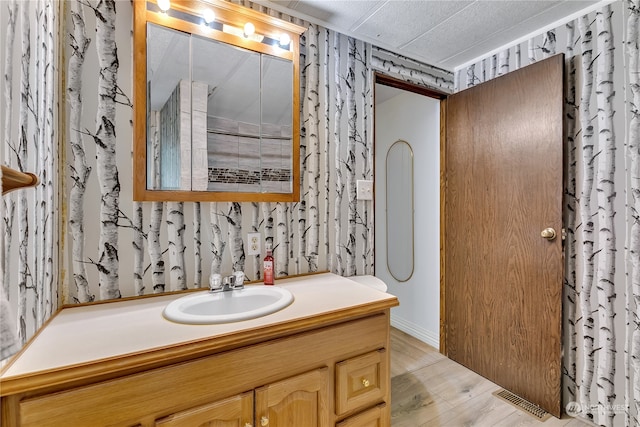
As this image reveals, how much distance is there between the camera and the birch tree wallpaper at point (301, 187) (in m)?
0.88

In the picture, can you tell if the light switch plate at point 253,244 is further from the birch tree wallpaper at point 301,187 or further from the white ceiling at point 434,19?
the white ceiling at point 434,19

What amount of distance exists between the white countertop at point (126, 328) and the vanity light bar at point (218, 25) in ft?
4.12

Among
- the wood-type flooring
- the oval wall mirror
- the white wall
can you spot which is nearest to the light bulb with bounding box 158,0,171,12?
the white wall

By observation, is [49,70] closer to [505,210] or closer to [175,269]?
[175,269]

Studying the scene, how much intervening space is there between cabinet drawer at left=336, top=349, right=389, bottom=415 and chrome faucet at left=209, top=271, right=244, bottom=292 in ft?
1.84

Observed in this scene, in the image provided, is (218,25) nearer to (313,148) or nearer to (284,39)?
(284,39)

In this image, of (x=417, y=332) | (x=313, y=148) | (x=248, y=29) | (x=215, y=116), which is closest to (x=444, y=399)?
(x=417, y=332)

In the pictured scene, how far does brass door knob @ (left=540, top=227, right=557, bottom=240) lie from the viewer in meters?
1.67

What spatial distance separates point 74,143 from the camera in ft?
3.87

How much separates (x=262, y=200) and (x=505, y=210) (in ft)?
5.13

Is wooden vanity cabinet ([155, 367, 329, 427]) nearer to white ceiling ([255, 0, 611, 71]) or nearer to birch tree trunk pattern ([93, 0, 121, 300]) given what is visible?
birch tree trunk pattern ([93, 0, 121, 300])

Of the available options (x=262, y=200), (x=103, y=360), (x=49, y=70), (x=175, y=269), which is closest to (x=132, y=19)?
(x=49, y=70)

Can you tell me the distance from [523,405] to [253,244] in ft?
6.22

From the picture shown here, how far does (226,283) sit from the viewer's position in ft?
4.35
